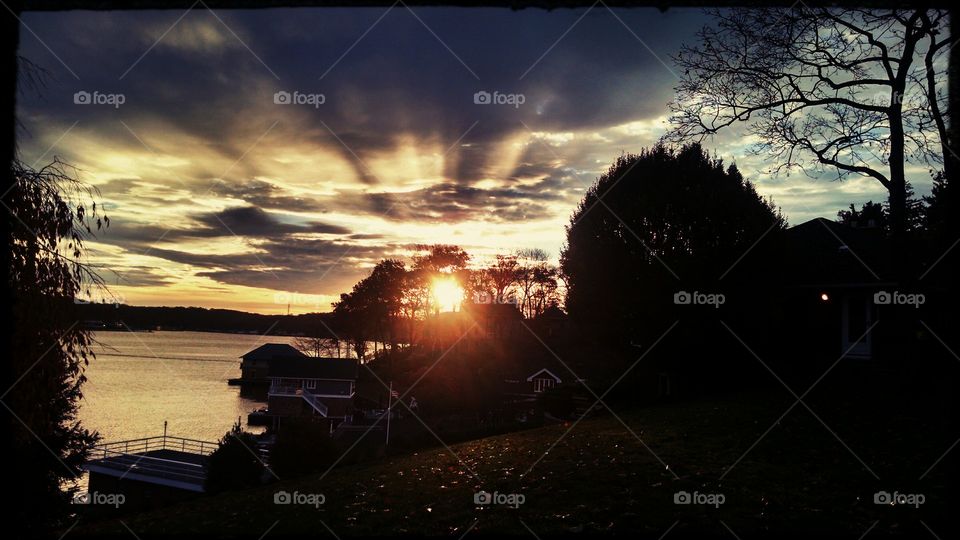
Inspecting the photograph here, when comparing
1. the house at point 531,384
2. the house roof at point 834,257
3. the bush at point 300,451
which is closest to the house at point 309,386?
the house at point 531,384

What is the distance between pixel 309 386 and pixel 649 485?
198 feet

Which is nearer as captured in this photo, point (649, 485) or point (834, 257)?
point (649, 485)

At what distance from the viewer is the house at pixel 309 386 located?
6359 cm

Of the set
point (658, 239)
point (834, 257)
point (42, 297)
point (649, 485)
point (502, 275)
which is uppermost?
point (502, 275)

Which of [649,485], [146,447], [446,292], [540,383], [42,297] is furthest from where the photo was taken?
[446,292]

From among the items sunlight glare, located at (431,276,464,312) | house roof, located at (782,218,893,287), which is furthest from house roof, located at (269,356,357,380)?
house roof, located at (782,218,893,287)

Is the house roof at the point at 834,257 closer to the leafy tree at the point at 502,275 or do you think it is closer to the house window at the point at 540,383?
the house window at the point at 540,383

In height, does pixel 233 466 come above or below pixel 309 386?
above

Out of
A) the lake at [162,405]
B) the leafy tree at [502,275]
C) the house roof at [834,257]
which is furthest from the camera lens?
the leafy tree at [502,275]

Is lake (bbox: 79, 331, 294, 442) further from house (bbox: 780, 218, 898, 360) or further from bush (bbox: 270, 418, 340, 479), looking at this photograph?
house (bbox: 780, 218, 898, 360)

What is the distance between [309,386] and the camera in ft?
211

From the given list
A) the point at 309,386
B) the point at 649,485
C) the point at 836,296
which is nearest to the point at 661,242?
the point at 836,296

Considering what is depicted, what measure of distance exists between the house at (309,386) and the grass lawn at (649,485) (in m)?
50.7

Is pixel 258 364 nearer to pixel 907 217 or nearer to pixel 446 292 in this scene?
pixel 446 292
